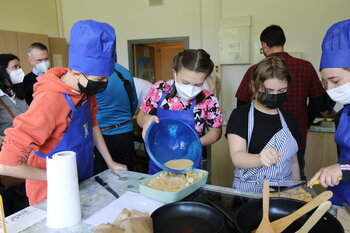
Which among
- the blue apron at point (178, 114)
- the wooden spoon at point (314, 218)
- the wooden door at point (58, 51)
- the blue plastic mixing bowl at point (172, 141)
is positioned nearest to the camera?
the wooden spoon at point (314, 218)

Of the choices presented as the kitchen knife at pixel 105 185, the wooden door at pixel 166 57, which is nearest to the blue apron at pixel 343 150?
the kitchen knife at pixel 105 185

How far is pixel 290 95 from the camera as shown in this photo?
233 centimetres

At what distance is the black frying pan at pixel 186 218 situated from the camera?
868mm

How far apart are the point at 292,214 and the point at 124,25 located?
4446 mm

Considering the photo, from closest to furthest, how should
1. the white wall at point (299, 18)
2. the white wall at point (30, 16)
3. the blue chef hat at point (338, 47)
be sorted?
the blue chef hat at point (338, 47) < the white wall at point (299, 18) < the white wall at point (30, 16)

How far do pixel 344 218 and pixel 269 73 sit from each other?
694 mm

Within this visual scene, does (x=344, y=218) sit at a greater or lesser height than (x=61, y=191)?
lesser

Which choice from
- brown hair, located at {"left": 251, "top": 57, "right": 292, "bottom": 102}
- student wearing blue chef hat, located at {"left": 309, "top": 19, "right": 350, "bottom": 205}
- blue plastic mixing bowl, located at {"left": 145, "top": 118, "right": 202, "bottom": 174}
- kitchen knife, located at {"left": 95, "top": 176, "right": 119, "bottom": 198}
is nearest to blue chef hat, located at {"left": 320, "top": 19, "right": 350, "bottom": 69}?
student wearing blue chef hat, located at {"left": 309, "top": 19, "right": 350, "bottom": 205}

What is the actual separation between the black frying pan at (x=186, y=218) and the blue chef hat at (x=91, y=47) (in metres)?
0.62

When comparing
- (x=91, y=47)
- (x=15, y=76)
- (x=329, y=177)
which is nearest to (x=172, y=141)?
(x=91, y=47)

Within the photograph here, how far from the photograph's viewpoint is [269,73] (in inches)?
52.1

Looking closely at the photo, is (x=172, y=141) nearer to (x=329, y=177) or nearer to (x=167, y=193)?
(x=167, y=193)

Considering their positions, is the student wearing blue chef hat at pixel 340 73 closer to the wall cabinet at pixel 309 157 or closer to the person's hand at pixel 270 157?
the person's hand at pixel 270 157

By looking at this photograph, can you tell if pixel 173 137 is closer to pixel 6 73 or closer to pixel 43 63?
pixel 6 73
